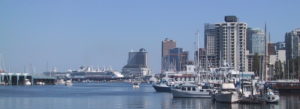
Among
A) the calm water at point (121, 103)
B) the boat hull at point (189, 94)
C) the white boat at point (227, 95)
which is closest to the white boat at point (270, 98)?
the calm water at point (121, 103)

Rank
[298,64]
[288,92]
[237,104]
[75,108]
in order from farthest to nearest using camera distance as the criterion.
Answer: [298,64] < [288,92] < [237,104] < [75,108]

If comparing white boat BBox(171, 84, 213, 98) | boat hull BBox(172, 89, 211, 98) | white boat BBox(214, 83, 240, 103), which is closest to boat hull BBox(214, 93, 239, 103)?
white boat BBox(214, 83, 240, 103)

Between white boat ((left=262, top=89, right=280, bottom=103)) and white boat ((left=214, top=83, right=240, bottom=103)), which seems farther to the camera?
white boat ((left=214, top=83, right=240, bottom=103))

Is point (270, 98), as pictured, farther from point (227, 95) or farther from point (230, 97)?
point (227, 95)

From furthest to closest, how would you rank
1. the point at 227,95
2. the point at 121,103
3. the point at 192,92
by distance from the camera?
the point at 192,92 < the point at 121,103 < the point at 227,95

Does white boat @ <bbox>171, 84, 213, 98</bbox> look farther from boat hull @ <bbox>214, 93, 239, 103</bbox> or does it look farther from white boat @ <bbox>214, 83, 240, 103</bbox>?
boat hull @ <bbox>214, 93, 239, 103</bbox>

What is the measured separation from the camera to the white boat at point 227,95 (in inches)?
3348

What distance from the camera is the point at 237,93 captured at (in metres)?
86.1

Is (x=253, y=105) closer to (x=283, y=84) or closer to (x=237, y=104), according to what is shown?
(x=237, y=104)

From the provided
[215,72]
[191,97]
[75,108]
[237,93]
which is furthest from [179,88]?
[215,72]

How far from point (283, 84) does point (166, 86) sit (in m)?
32.3

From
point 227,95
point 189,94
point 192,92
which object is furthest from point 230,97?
point 189,94

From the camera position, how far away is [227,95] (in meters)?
85.7

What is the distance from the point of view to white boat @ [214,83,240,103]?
85037 millimetres
